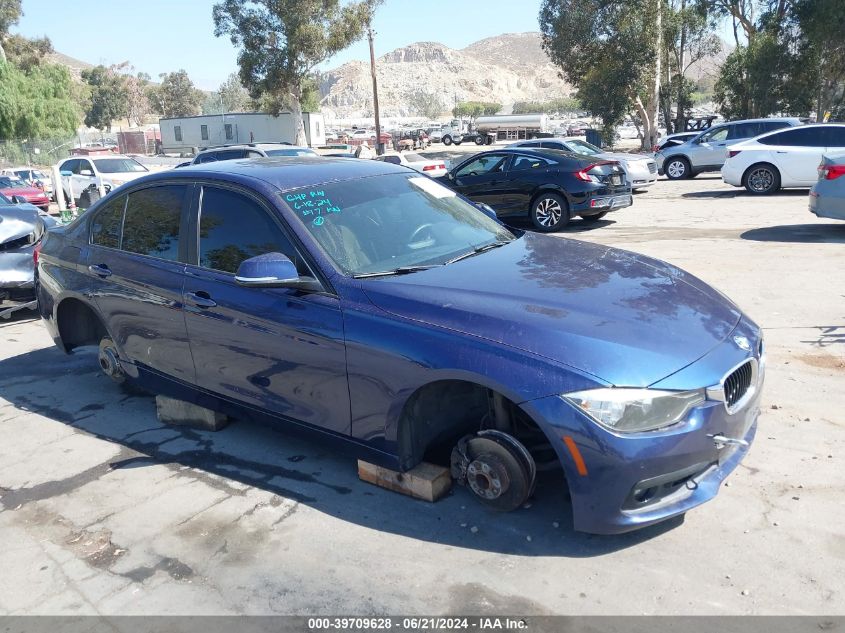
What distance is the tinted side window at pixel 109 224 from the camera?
5.18m

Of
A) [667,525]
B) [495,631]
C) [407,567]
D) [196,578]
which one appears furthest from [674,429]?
[196,578]

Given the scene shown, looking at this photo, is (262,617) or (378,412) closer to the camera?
(262,617)

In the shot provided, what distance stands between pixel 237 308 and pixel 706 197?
15.3 meters

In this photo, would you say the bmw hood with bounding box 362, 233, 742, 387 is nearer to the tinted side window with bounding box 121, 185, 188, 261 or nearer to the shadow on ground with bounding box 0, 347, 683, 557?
the shadow on ground with bounding box 0, 347, 683, 557

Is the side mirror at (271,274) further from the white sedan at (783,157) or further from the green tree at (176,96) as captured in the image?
the green tree at (176,96)

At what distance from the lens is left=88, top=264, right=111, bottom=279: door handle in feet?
16.7

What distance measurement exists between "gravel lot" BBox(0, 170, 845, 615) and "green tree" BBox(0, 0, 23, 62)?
71626 millimetres

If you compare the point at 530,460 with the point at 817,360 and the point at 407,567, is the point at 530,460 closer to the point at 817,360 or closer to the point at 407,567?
the point at 407,567

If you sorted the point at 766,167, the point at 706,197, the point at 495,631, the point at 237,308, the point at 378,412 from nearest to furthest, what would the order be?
the point at 495,631, the point at 378,412, the point at 237,308, the point at 766,167, the point at 706,197

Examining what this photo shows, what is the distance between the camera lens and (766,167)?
52.9ft

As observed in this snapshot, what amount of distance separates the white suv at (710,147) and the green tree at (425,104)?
4974 inches

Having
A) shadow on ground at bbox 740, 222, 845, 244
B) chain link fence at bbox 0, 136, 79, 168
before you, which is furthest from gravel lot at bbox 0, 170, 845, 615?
chain link fence at bbox 0, 136, 79, 168

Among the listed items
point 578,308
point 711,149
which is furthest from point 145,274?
point 711,149

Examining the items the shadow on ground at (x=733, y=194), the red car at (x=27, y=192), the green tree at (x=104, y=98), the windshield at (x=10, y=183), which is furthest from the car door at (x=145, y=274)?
the green tree at (x=104, y=98)
